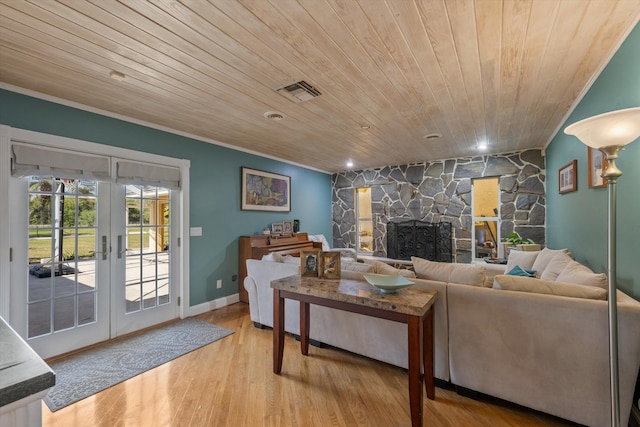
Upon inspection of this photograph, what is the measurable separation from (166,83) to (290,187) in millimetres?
3218

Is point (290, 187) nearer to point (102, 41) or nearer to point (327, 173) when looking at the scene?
point (327, 173)

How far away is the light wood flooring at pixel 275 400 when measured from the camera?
1780mm

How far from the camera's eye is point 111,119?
295 cm

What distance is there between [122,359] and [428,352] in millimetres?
2635

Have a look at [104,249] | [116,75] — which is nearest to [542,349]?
[116,75]

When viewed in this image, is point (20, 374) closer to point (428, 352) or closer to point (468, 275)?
point (428, 352)

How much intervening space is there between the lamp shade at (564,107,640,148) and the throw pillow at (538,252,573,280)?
1.56 m

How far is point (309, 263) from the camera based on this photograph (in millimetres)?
2430

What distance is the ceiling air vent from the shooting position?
231 cm

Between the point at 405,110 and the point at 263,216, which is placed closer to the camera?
the point at 405,110

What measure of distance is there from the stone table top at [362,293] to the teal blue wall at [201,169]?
2.04 meters

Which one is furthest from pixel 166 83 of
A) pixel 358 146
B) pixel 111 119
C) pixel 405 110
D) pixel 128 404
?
pixel 358 146

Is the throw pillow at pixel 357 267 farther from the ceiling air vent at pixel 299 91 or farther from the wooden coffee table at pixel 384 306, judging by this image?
the ceiling air vent at pixel 299 91

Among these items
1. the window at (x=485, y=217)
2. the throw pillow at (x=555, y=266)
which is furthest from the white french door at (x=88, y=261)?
the window at (x=485, y=217)
